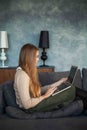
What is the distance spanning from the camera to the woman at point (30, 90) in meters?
2.37

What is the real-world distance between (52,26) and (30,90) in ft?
10.4

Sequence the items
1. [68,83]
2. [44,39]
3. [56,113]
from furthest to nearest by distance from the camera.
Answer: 1. [44,39]
2. [68,83]
3. [56,113]

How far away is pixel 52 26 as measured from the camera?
5422mm

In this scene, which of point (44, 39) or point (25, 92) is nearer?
point (25, 92)

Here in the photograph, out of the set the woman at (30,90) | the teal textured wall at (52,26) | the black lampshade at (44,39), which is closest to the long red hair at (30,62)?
the woman at (30,90)

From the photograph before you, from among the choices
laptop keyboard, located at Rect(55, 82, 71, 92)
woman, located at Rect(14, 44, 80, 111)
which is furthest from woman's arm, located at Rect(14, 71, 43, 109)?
laptop keyboard, located at Rect(55, 82, 71, 92)

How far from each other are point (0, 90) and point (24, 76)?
1.30 ft

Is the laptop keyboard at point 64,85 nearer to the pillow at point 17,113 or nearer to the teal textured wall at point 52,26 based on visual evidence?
the pillow at point 17,113

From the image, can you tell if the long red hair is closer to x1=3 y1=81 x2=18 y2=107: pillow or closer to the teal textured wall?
x1=3 y1=81 x2=18 y2=107: pillow

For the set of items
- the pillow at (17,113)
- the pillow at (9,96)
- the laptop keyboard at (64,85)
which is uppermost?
the laptop keyboard at (64,85)

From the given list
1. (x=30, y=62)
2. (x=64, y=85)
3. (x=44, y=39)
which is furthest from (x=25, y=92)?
(x=44, y=39)

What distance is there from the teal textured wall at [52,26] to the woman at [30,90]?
9.65 ft

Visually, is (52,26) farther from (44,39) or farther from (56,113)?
(56,113)

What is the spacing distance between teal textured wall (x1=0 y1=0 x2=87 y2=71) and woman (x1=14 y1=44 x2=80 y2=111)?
9.65 feet
